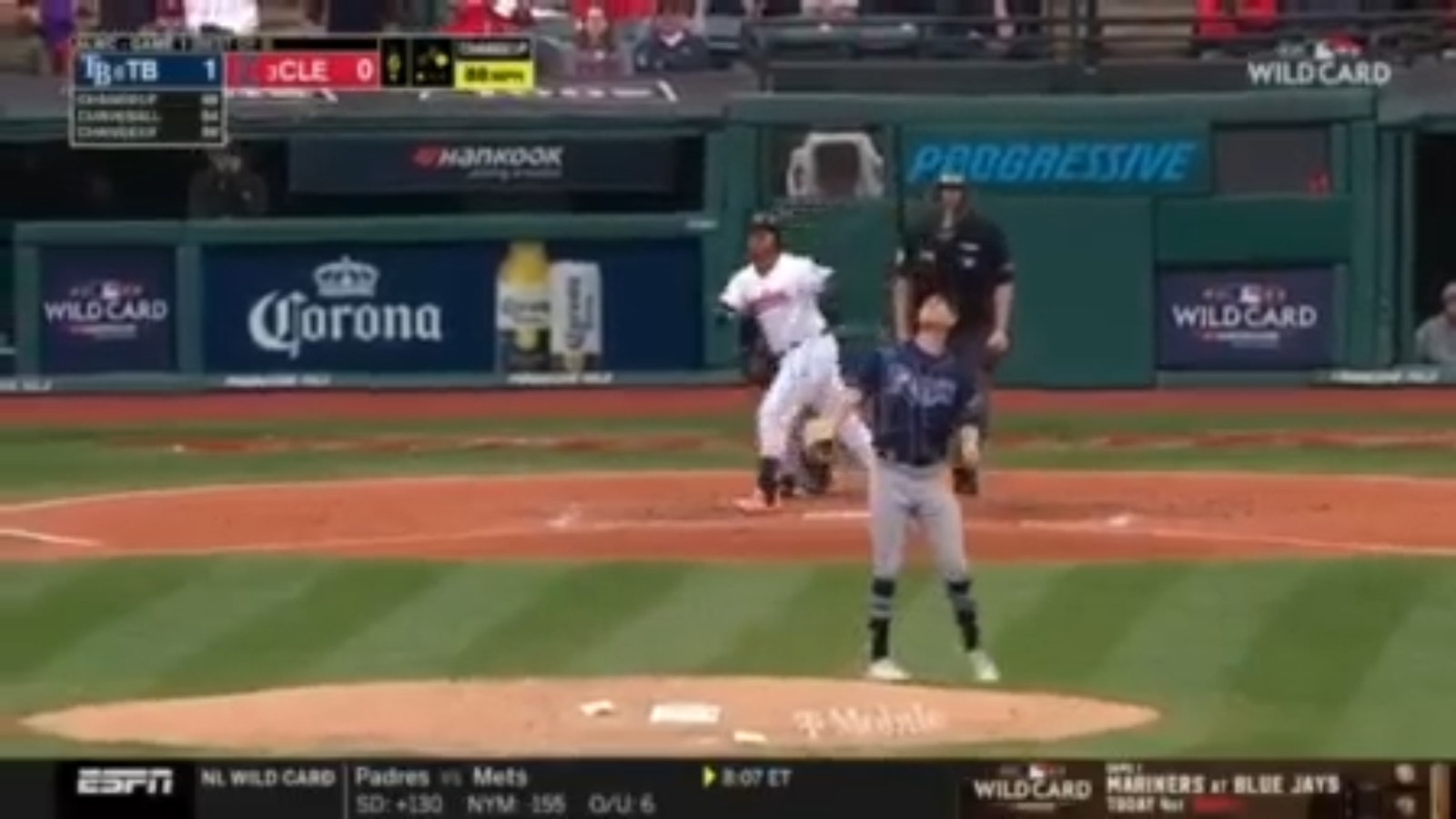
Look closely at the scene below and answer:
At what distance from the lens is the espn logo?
916 cm

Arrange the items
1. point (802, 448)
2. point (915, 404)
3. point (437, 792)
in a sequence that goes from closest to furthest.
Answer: point (437, 792), point (915, 404), point (802, 448)

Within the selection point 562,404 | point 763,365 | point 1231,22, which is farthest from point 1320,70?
point 763,365

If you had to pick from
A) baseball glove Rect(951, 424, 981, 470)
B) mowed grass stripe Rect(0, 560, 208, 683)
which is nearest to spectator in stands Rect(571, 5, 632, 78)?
baseball glove Rect(951, 424, 981, 470)

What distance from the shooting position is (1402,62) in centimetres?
3244

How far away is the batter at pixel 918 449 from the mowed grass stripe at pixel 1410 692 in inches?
70.0

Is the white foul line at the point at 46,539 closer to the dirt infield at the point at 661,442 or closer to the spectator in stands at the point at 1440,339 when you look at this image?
the dirt infield at the point at 661,442

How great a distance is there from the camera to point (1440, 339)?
31125 millimetres

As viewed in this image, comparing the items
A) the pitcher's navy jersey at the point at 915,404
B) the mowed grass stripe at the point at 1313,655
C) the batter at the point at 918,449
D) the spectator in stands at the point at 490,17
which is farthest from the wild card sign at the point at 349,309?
the pitcher's navy jersey at the point at 915,404

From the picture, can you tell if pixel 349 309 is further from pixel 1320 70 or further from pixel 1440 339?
pixel 1440 339

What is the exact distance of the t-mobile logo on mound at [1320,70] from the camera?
3194cm

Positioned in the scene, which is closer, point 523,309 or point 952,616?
point 952,616

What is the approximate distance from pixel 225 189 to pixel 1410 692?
15706 mm

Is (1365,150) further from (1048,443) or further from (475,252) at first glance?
(475,252)

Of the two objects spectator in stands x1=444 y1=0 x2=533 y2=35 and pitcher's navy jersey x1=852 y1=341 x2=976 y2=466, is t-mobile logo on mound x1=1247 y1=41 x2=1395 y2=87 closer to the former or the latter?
spectator in stands x1=444 y1=0 x2=533 y2=35
